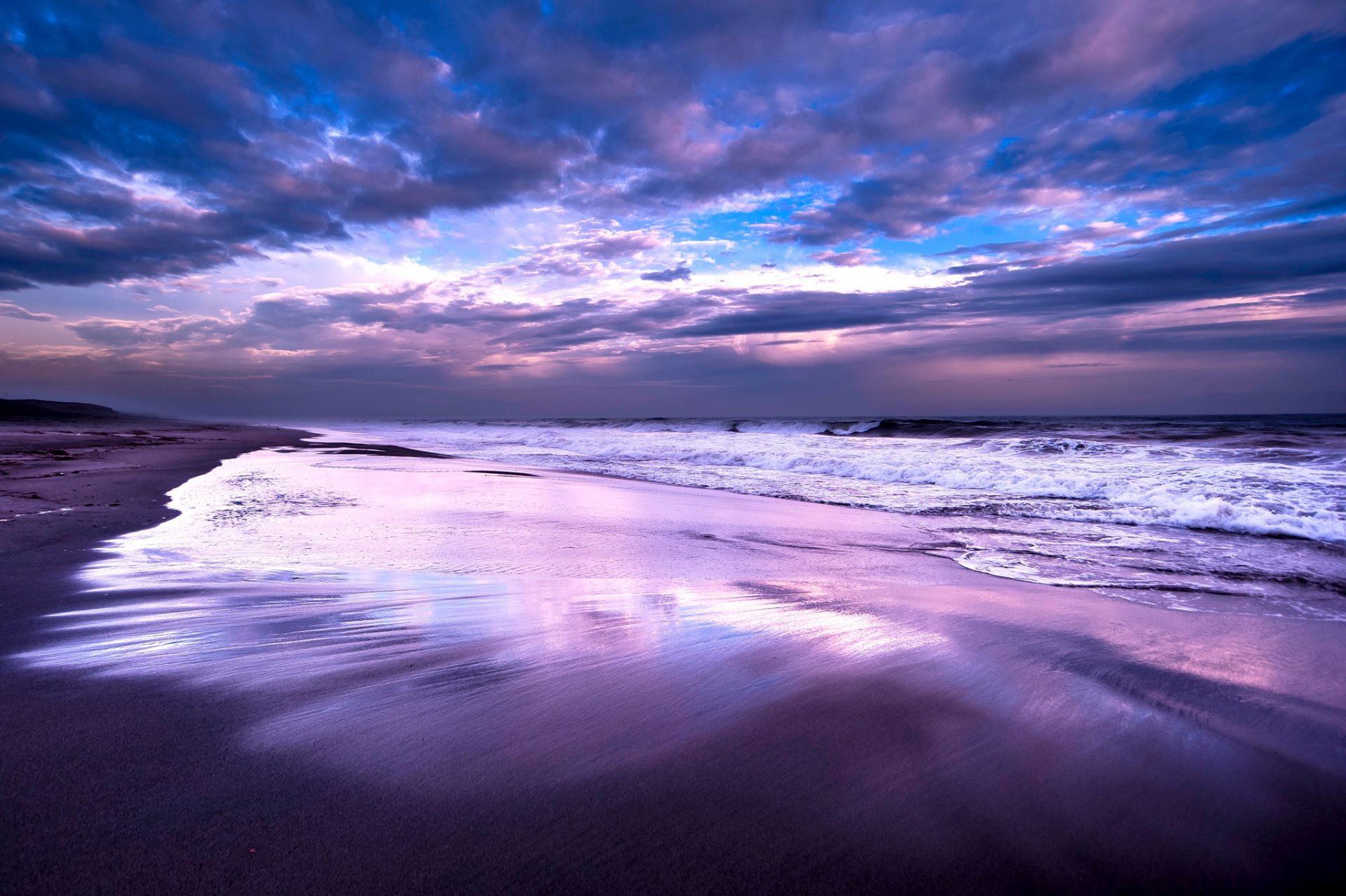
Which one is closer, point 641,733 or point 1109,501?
point 641,733

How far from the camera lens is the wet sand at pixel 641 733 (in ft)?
5.16

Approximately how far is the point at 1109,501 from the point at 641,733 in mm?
9482

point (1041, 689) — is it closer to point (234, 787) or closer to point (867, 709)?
point (867, 709)

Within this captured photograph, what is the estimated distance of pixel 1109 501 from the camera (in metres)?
9.24

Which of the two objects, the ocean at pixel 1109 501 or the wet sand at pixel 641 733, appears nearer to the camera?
the wet sand at pixel 641 733

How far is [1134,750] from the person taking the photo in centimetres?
222

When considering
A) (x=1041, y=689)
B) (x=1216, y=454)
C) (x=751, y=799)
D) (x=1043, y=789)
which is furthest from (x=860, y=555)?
(x=1216, y=454)

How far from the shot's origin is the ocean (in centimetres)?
486

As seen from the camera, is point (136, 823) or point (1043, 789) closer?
point (136, 823)

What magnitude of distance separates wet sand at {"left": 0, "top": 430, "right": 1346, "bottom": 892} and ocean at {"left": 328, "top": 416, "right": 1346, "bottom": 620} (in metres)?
0.96

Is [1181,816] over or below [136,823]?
below

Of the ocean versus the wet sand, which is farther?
the ocean

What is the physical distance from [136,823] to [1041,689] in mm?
3128

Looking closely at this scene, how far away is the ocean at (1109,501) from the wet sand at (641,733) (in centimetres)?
96
